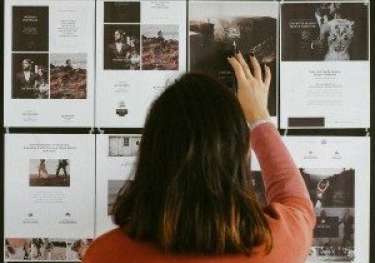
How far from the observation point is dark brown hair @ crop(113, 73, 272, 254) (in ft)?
2.66

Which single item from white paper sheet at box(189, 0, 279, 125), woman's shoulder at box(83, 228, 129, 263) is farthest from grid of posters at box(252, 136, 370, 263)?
woman's shoulder at box(83, 228, 129, 263)

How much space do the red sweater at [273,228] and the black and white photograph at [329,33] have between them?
0.42 m

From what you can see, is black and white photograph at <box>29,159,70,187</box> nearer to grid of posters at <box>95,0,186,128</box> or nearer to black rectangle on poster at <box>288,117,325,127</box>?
grid of posters at <box>95,0,186,128</box>

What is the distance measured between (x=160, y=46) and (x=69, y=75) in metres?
0.25

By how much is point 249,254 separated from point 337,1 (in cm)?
79

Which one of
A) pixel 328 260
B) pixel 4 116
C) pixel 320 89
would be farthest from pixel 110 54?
pixel 328 260

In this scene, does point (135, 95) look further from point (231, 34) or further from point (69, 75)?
point (231, 34)

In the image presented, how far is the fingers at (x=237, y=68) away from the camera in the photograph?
50.6 inches

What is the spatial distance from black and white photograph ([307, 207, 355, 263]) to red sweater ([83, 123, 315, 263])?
429mm

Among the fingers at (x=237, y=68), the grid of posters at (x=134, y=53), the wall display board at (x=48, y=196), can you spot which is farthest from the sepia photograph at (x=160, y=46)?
the wall display board at (x=48, y=196)

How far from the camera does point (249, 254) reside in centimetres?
82

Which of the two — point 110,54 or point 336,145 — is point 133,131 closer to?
point 110,54

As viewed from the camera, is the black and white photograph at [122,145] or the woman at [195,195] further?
the black and white photograph at [122,145]

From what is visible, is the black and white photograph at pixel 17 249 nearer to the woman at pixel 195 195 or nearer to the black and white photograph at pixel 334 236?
the woman at pixel 195 195
